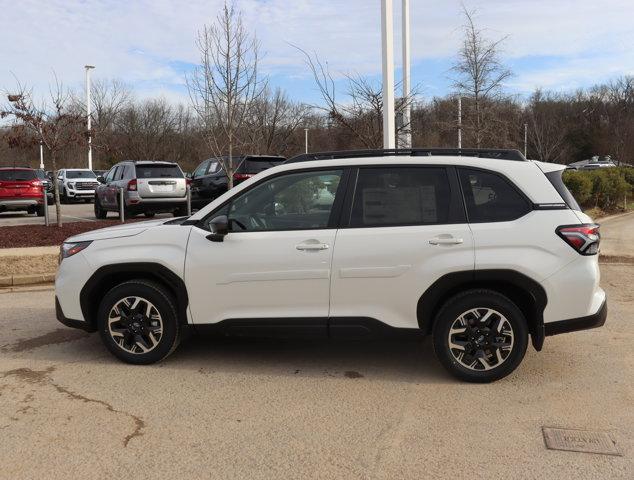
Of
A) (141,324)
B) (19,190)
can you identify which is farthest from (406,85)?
(19,190)

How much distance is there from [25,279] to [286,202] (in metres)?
6.26

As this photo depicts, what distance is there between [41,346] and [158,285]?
1.70m

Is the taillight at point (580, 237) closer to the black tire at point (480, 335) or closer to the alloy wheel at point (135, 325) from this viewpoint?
the black tire at point (480, 335)

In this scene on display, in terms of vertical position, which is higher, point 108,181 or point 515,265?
point 108,181

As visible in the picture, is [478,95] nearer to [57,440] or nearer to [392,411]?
[392,411]

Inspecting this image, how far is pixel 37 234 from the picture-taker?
1232cm

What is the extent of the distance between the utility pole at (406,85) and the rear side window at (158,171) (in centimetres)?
620

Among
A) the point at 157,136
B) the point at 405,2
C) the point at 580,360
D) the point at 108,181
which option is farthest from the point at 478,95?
the point at 157,136

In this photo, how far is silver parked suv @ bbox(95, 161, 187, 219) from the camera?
50.3 feet

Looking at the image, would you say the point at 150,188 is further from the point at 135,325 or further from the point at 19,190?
the point at 135,325

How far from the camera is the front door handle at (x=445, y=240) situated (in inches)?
172

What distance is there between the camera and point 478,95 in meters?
17.8

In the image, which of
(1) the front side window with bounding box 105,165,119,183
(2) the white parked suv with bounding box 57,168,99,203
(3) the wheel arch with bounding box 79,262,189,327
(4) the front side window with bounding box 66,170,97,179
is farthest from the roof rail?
(4) the front side window with bounding box 66,170,97,179

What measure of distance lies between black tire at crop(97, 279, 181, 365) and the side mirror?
66cm
